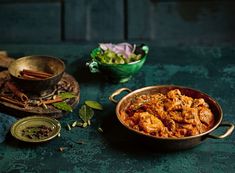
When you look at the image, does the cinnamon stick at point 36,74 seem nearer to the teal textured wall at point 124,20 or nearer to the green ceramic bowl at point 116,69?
the green ceramic bowl at point 116,69

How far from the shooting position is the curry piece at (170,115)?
150 centimetres

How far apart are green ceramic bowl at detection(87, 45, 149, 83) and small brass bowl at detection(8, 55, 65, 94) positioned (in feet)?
0.51

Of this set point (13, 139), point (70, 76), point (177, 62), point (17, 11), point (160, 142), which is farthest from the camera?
point (17, 11)

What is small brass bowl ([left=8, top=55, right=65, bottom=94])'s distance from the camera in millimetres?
1720

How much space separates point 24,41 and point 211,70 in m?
1.52

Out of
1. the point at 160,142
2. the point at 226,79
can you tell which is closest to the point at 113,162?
the point at 160,142

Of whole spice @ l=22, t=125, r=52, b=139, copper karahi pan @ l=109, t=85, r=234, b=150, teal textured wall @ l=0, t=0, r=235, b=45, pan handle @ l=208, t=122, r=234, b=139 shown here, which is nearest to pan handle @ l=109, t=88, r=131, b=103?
copper karahi pan @ l=109, t=85, r=234, b=150

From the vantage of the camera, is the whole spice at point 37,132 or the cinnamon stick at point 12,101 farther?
the cinnamon stick at point 12,101

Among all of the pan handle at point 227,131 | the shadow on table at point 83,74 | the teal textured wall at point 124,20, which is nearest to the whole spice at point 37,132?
the shadow on table at point 83,74

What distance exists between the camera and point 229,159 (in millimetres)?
1468

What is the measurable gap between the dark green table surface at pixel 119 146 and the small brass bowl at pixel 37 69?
15cm

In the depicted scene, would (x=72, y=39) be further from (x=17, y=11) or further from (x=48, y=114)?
(x=48, y=114)

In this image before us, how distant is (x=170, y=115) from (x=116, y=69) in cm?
43

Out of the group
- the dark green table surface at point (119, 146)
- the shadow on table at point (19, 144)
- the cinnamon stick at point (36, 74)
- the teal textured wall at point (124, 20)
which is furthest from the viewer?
the teal textured wall at point (124, 20)
